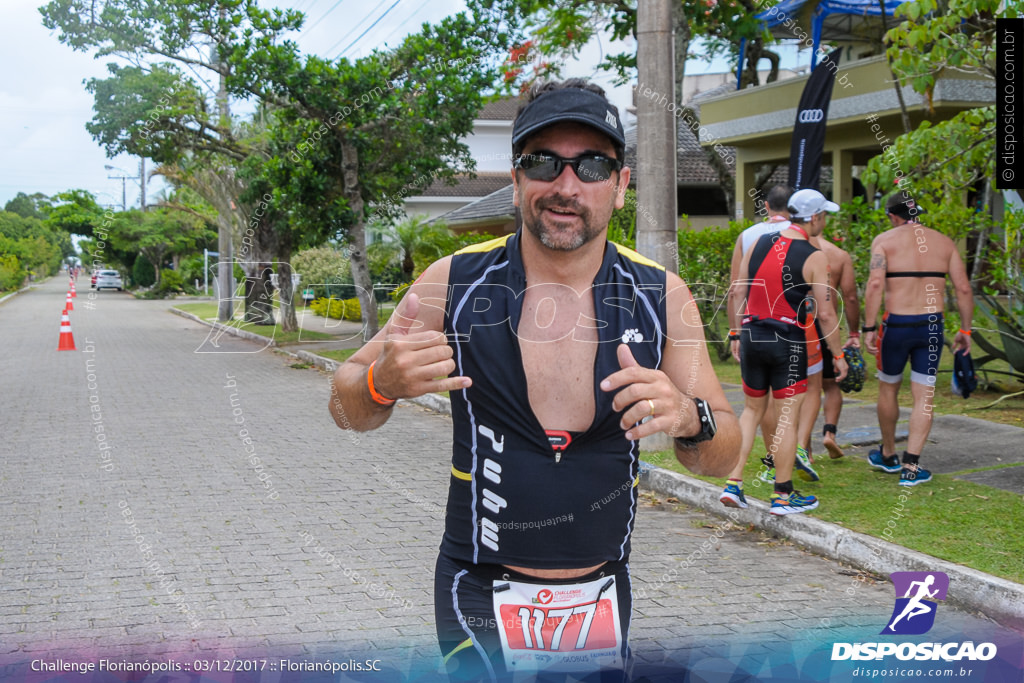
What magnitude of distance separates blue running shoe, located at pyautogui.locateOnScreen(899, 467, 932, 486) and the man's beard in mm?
5489

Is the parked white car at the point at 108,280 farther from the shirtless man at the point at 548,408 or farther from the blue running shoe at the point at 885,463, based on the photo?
the shirtless man at the point at 548,408

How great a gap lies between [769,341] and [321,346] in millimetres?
15278

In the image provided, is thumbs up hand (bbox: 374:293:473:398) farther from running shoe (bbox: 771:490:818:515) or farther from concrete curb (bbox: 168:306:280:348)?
concrete curb (bbox: 168:306:280:348)

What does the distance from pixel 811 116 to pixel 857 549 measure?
1147cm

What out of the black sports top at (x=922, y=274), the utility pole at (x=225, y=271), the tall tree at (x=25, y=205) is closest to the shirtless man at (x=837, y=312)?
the black sports top at (x=922, y=274)

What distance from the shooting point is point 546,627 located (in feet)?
7.53

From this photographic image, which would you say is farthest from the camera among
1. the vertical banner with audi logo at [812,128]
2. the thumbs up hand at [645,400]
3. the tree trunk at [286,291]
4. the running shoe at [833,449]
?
the tree trunk at [286,291]

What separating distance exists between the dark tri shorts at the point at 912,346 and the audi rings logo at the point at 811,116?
9.13 meters

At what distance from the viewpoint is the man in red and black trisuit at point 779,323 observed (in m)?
6.53

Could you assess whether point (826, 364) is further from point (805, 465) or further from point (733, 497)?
point (733, 497)

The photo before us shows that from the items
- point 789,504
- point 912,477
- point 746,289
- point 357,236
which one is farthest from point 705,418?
point 357,236

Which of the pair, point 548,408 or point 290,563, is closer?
point 548,408

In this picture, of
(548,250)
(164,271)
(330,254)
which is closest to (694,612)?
(548,250)

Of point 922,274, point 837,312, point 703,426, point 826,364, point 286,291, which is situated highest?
point 922,274
